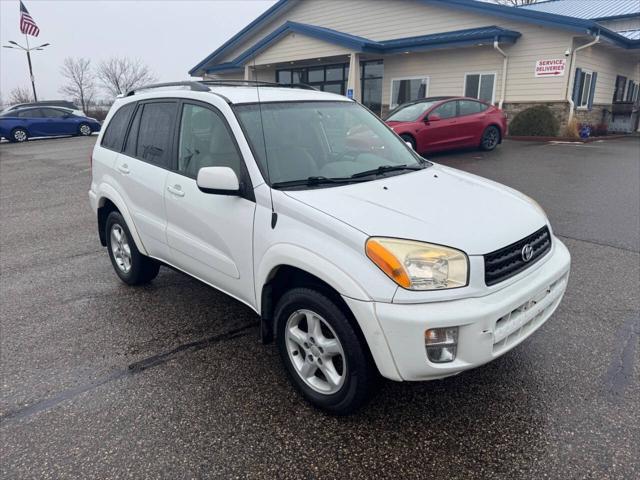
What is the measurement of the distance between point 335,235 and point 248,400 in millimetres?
1219

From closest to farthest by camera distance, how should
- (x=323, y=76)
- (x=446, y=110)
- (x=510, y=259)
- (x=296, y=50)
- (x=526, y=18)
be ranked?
(x=510, y=259)
(x=446, y=110)
(x=526, y=18)
(x=296, y=50)
(x=323, y=76)

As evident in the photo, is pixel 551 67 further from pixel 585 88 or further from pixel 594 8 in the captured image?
pixel 594 8

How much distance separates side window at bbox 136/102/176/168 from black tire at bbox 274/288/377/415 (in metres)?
1.77

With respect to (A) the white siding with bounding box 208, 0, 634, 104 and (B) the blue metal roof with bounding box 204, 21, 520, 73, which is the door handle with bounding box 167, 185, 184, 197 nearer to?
(B) the blue metal roof with bounding box 204, 21, 520, 73

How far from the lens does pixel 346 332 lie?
2.54m

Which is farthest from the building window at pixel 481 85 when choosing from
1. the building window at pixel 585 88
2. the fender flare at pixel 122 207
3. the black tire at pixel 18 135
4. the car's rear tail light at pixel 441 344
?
the black tire at pixel 18 135

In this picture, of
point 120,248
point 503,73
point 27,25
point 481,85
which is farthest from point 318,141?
point 27,25

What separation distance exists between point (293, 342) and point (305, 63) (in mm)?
22384

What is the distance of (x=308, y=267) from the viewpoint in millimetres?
2615

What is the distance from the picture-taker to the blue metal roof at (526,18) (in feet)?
51.6

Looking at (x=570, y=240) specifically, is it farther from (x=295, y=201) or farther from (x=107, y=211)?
(x=107, y=211)

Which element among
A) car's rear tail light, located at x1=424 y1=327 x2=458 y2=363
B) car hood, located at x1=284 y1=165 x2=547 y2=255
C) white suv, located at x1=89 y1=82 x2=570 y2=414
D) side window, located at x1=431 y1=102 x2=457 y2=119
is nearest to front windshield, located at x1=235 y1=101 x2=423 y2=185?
white suv, located at x1=89 y1=82 x2=570 y2=414

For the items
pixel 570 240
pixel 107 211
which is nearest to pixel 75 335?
pixel 107 211

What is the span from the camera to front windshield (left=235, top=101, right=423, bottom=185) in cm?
319
